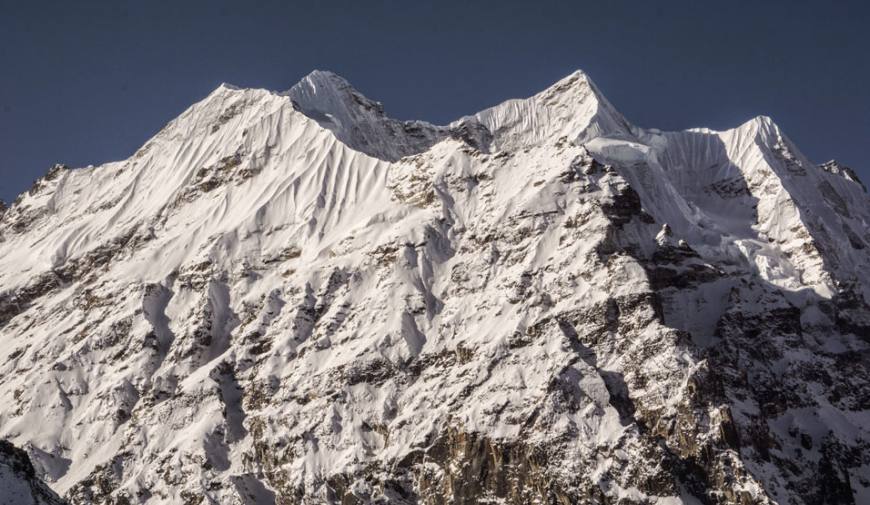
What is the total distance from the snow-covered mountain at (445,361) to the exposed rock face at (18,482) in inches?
2168

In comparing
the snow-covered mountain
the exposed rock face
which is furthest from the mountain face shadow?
the exposed rock face

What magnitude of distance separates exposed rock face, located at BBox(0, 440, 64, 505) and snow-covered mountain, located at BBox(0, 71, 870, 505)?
55064 mm

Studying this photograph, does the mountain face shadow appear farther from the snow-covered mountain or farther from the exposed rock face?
the exposed rock face

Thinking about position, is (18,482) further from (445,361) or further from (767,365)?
(767,365)

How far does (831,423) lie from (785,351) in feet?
50.1

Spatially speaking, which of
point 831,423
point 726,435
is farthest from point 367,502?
point 831,423

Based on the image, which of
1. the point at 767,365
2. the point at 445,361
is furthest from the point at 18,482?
the point at 767,365

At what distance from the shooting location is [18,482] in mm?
87625

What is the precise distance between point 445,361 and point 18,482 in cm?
7300

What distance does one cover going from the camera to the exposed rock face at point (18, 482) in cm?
8638

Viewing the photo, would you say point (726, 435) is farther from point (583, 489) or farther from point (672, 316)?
point (672, 316)

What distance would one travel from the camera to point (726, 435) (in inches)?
5399

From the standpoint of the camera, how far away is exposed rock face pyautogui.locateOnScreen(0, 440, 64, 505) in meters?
86.4

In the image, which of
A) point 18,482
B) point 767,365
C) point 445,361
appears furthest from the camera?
point 767,365
